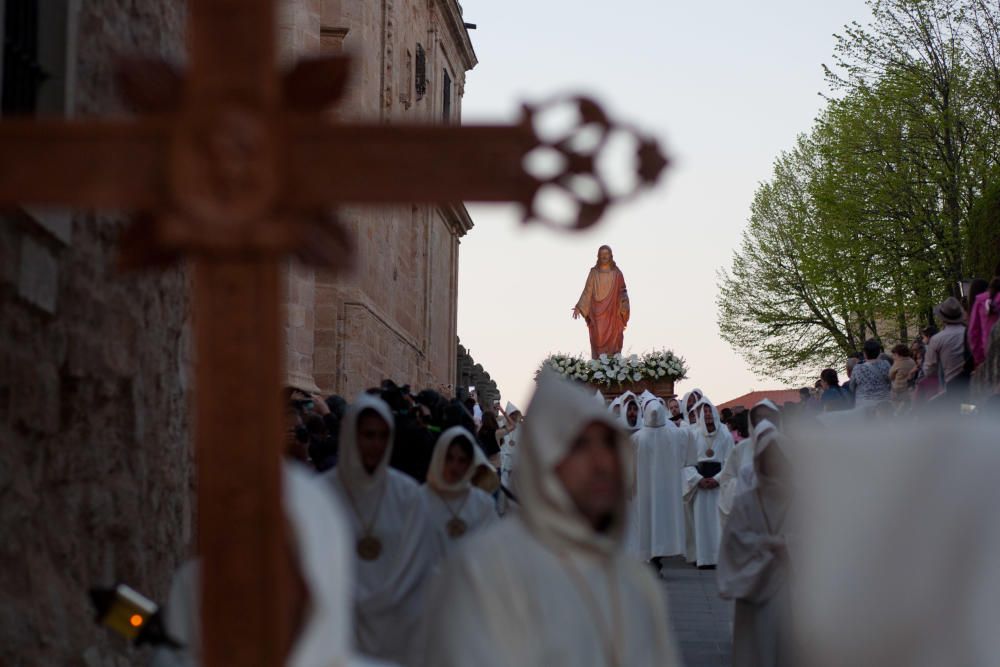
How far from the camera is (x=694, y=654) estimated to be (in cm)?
1252

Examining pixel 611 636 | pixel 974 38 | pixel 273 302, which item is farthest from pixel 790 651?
Result: pixel 974 38

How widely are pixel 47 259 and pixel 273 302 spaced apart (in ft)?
12.0

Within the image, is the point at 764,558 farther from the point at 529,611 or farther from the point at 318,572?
the point at 318,572

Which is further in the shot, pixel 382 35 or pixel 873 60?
pixel 873 60

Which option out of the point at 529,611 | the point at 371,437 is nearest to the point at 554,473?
the point at 529,611

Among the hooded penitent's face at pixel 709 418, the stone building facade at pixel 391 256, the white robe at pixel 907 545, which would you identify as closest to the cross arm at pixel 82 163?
the white robe at pixel 907 545

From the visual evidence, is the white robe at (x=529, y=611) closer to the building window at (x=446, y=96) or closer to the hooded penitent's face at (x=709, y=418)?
the hooded penitent's face at (x=709, y=418)

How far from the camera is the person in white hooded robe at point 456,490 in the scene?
8.49 m

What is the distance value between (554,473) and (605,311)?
28.2 m

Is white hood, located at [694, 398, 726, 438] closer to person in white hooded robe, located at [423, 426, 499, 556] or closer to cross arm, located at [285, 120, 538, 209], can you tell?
person in white hooded robe, located at [423, 426, 499, 556]

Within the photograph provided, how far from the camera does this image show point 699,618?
1507cm

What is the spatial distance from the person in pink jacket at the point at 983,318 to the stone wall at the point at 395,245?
5876 millimetres

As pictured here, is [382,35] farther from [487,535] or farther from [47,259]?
[487,535]

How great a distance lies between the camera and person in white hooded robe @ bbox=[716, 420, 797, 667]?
10.1 m
